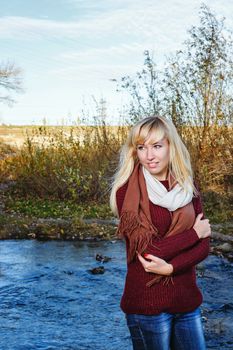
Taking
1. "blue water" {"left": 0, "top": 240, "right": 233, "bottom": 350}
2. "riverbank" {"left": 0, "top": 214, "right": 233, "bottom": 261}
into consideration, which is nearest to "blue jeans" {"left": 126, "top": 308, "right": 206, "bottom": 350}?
"blue water" {"left": 0, "top": 240, "right": 233, "bottom": 350}

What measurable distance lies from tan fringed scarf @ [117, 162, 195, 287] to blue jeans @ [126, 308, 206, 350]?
7.3 inches

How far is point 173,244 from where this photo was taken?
2.64 meters

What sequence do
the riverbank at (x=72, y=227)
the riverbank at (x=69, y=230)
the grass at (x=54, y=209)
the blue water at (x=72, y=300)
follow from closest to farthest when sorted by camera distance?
the blue water at (x=72, y=300), the riverbank at (x=72, y=227), the riverbank at (x=69, y=230), the grass at (x=54, y=209)

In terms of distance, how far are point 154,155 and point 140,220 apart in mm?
321

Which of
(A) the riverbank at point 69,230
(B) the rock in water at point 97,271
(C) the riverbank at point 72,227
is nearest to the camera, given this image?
(B) the rock in water at point 97,271

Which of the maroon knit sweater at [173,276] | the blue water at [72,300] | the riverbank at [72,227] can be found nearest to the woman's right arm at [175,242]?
the maroon knit sweater at [173,276]

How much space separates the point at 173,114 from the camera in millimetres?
12016

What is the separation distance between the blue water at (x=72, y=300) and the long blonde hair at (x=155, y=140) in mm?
2514

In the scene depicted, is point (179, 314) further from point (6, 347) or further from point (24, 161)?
point (24, 161)

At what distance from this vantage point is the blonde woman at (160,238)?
104 inches

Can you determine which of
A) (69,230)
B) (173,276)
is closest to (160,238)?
(173,276)

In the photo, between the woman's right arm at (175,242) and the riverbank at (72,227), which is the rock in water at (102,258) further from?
the woman's right arm at (175,242)

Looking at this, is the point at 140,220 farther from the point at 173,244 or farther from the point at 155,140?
the point at 155,140

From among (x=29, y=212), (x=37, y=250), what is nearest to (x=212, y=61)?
(x=29, y=212)
